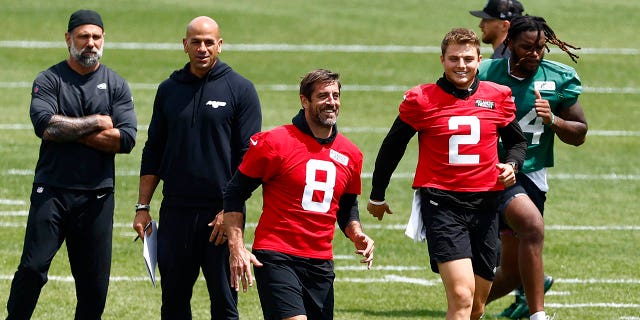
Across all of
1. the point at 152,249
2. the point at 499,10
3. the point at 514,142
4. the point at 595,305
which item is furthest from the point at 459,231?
the point at 499,10

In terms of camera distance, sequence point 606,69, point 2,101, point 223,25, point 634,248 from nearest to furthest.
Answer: point 634,248 → point 2,101 → point 606,69 → point 223,25

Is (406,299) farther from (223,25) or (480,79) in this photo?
(223,25)

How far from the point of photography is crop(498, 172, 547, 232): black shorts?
9445mm

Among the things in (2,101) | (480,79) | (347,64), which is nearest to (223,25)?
(347,64)

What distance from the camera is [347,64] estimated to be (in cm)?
2327

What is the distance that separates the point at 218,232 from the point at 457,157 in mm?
1502

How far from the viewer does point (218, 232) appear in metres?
8.49

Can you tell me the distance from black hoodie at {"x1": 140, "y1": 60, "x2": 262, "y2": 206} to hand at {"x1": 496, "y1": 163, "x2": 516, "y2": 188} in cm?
149

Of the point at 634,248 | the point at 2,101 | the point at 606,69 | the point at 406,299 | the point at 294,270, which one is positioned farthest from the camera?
the point at 606,69

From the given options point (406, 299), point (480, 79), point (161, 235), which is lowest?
point (406, 299)

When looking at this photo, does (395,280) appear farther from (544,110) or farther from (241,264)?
(241,264)

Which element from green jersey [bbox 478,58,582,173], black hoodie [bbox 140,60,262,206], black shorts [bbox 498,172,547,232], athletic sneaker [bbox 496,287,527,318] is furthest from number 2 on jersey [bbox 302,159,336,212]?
athletic sneaker [bbox 496,287,527,318]

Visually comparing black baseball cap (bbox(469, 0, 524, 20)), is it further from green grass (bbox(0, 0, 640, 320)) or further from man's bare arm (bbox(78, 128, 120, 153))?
man's bare arm (bbox(78, 128, 120, 153))

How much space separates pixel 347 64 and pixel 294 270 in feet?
51.3
